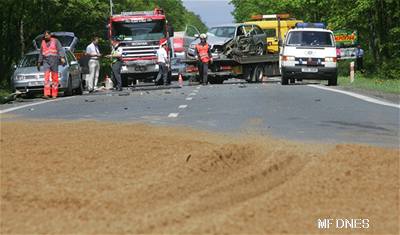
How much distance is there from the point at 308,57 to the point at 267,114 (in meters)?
15.8

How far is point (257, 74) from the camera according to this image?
3609cm

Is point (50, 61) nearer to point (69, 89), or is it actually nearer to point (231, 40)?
point (69, 89)

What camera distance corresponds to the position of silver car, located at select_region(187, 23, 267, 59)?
3481cm

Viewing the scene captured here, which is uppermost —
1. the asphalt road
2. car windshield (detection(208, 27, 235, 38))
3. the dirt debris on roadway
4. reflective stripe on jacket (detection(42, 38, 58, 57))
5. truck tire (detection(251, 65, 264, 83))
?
car windshield (detection(208, 27, 235, 38))

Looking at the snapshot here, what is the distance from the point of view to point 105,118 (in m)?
15.0

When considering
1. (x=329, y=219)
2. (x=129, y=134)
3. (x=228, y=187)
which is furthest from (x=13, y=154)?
(x=329, y=219)

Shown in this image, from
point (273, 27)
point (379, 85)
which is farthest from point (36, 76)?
point (273, 27)

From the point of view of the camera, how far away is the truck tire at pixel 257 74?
3584cm

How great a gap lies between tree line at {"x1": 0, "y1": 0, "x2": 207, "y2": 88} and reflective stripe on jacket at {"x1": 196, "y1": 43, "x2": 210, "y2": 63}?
19.9 ft

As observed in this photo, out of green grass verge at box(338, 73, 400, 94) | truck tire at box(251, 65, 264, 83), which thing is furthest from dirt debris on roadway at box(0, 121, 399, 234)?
truck tire at box(251, 65, 264, 83)

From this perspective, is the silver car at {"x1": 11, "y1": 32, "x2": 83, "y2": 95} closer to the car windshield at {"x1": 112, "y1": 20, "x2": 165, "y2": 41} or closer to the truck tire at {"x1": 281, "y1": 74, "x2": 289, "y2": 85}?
the car windshield at {"x1": 112, "y1": 20, "x2": 165, "y2": 41}

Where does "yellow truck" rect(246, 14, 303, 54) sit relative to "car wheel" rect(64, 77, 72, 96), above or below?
above

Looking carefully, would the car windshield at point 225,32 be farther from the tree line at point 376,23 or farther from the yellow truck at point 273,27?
the tree line at point 376,23

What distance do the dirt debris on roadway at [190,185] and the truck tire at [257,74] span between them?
2520 centimetres
